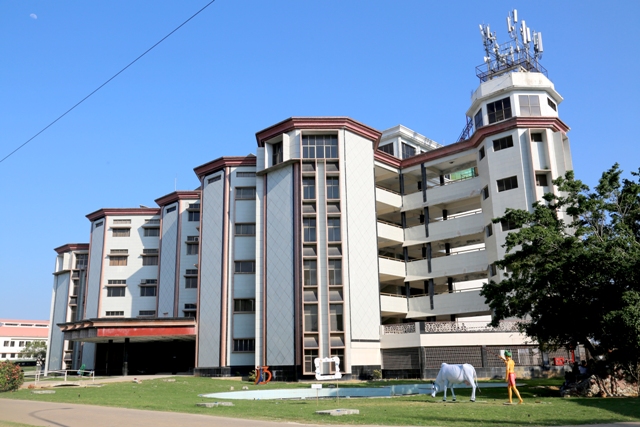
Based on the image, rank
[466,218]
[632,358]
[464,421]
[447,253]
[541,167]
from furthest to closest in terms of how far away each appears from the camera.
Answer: [447,253], [466,218], [541,167], [632,358], [464,421]

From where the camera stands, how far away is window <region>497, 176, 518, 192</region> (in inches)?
1809

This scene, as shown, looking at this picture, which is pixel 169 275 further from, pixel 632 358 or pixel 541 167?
pixel 632 358

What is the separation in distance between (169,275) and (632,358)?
4643 centimetres

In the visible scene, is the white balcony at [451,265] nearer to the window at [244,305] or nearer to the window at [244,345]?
the window at [244,305]

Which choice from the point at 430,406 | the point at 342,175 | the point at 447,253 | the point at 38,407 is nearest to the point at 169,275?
the point at 342,175

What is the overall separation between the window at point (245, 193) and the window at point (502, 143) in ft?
68.0

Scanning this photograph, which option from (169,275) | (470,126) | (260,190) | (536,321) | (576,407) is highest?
(470,126)

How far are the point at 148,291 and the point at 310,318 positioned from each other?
27.1 m

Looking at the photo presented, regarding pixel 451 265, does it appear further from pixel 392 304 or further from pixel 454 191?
pixel 454 191

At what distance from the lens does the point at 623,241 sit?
24641 millimetres

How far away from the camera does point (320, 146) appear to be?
4644 cm

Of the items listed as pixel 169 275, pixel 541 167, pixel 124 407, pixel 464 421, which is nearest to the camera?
pixel 464 421

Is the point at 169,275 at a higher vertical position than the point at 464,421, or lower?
higher

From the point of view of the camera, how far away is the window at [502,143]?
154 feet
